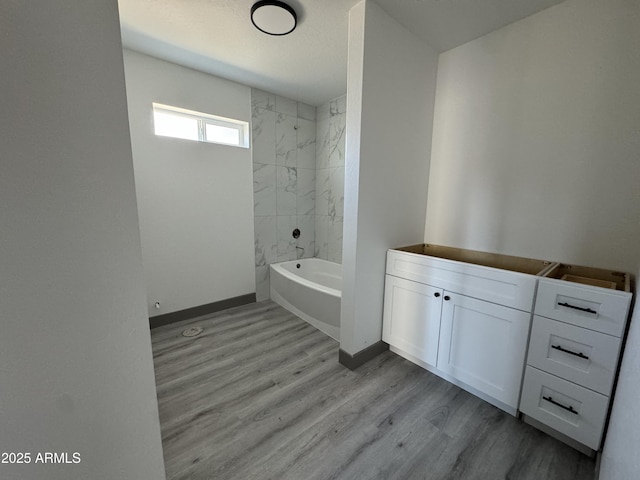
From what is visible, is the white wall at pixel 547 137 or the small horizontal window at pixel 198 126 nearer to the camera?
the white wall at pixel 547 137

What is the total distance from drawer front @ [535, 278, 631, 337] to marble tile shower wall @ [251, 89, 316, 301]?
265 centimetres

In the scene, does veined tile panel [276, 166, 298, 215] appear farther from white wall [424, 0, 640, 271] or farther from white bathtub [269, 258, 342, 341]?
white wall [424, 0, 640, 271]

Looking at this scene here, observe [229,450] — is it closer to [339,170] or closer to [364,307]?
[364,307]

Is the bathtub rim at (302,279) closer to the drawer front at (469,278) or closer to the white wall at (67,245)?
the drawer front at (469,278)

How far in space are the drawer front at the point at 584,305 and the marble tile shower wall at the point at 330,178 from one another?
7.25 feet

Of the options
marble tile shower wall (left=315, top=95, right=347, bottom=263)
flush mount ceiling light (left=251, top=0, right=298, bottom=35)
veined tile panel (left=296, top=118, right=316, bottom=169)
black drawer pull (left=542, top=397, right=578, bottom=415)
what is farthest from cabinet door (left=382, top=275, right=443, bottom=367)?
veined tile panel (left=296, top=118, right=316, bottom=169)

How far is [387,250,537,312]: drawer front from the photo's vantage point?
4.66 feet

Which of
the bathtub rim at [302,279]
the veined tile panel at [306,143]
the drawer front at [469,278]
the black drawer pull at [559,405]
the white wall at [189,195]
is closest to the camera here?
the black drawer pull at [559,405]

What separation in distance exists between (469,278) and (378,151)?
1.06m

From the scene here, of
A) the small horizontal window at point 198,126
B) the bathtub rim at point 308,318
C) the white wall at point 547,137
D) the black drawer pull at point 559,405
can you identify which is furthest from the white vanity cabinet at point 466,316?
the small horizontal window at point 198,126

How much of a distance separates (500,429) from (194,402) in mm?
1869

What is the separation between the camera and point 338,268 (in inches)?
133

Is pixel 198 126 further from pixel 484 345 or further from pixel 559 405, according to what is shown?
pixel 559 405

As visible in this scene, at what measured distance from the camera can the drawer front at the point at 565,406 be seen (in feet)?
4.01
